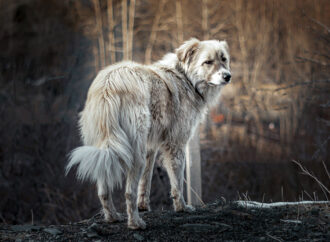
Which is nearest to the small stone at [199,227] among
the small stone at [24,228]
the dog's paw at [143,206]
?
the dog's paw at [143,206]

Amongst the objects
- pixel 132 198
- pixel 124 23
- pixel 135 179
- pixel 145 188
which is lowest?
pixel 145 188

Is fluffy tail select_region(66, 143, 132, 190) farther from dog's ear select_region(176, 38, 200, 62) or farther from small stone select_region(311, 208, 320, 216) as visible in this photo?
small stone select_region(311, 208, 320, 216)

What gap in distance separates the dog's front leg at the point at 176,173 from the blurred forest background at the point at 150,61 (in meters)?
3.54

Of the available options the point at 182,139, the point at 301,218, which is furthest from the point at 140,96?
the point at 301,218

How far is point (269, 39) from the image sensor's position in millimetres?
8695

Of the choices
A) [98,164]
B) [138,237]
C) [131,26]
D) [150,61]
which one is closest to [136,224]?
[138,237]

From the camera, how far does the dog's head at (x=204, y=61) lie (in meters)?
4.00

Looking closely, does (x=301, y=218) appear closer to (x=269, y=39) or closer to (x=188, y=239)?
(x=188, y=239)

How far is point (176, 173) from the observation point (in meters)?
3.77

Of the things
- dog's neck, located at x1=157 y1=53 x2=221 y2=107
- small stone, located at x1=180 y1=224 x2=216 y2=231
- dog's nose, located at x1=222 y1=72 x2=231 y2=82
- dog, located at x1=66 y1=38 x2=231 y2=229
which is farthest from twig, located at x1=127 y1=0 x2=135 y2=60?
small stone, located at x1=180 y1=224 x2=216 y2=231

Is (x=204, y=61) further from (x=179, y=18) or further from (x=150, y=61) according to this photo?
(x=179, y=18)

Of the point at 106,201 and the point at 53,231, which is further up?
the point at 106,201

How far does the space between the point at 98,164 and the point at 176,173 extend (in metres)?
1.24

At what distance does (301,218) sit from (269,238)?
693 mm
